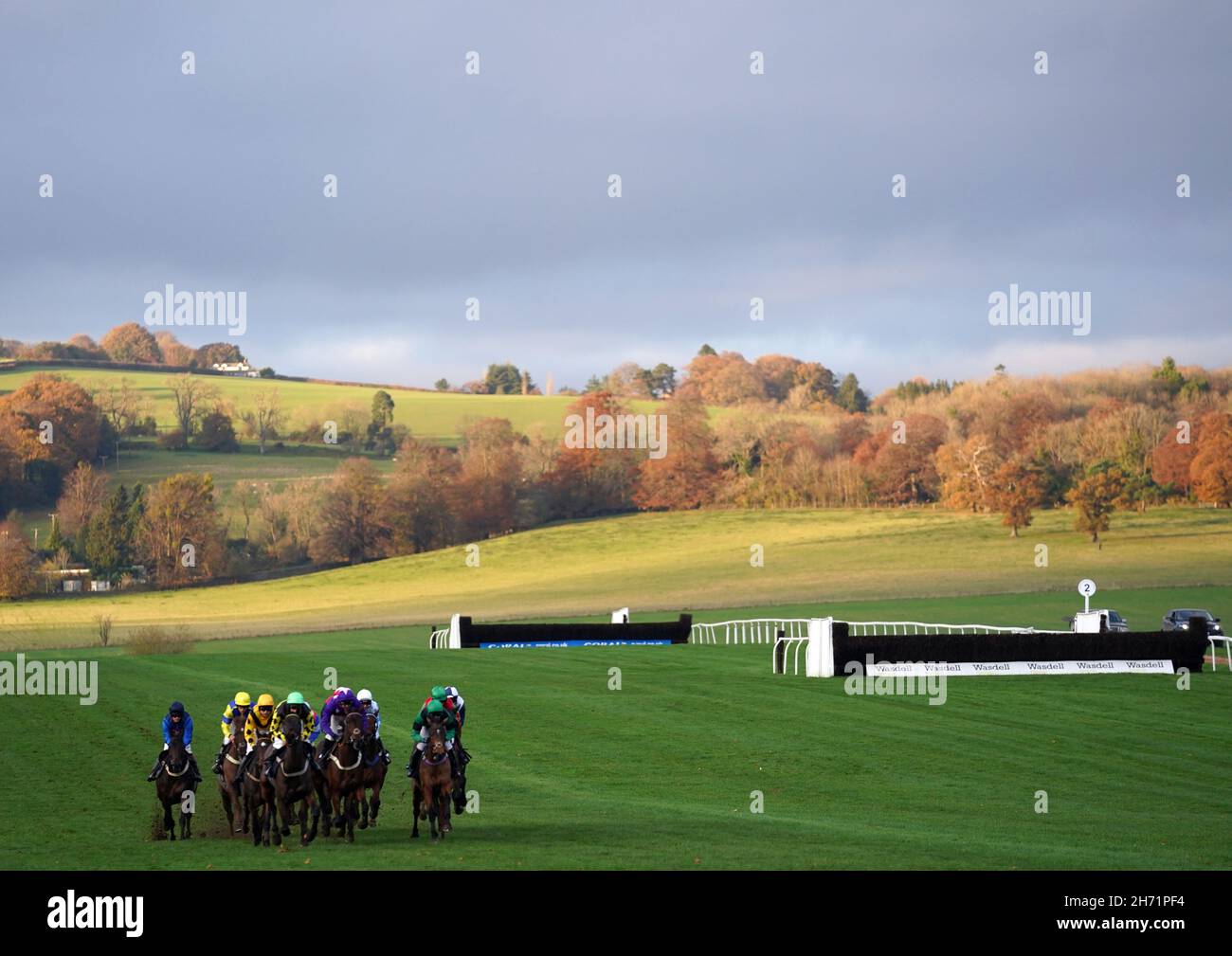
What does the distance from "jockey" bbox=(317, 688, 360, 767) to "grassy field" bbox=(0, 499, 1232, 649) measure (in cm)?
4440

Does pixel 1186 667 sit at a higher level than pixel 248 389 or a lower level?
lower

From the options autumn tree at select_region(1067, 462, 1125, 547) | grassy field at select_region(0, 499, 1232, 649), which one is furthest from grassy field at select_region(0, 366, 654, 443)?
autumn tree at select_region(1067, 462, 1125, 547)

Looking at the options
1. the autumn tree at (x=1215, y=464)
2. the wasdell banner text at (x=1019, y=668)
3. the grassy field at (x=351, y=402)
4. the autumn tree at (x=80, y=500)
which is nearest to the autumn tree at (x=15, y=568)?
the autumn tree at (x=80, y=500)

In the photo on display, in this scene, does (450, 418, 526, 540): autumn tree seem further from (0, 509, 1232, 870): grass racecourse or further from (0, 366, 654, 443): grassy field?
(0, 509, 1232, 870): grass racecourse

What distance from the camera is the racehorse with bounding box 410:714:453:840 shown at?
50.2ft

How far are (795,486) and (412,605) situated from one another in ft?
117

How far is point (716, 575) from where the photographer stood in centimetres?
8056

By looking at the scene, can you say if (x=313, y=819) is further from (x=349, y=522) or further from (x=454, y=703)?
(x=349, y=522)

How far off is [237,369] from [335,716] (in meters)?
138

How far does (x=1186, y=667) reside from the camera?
3381cm

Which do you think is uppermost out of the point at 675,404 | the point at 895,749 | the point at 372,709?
the point at 675,404

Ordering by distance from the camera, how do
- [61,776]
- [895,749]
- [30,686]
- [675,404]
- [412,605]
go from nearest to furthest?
[61,776] < [895,749] < [30,686] < [412,605] < [675,404]
